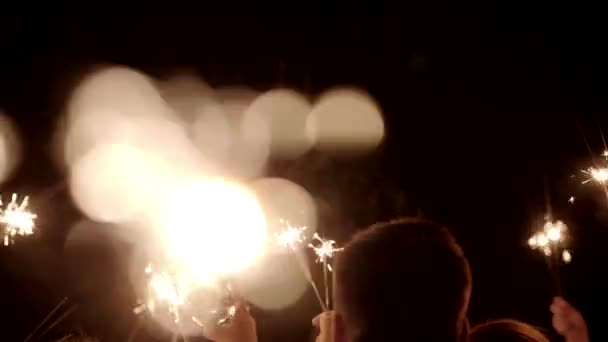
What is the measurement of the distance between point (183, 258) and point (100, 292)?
8.41 meters

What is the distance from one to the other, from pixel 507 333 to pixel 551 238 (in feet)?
45.1

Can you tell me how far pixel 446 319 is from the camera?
2.01 metres

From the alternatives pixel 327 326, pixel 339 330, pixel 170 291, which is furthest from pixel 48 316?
pixel 339 330

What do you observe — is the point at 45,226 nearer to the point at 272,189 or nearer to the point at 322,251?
the point at 272,189

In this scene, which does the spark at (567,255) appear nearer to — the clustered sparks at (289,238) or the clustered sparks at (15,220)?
the clustered sparks at (289,238)

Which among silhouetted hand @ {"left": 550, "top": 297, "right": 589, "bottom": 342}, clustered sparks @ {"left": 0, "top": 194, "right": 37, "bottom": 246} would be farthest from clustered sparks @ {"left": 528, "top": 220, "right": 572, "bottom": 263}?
silhouetted hand @ {"left": 550, "top": 297, "right": 589, "bottom": 342}

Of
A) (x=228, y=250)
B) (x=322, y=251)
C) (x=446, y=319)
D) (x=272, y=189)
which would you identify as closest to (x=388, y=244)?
(x=446, y=319)

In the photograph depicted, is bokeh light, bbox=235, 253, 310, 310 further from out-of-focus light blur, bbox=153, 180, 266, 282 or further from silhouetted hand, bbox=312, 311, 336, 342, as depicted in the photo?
silhouetted hand, bbox=312, 311, 336, 342

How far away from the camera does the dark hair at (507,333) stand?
2.14 metres

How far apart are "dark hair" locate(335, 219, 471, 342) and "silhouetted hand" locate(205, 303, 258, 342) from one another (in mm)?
843

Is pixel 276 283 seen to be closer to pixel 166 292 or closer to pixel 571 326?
pixel 166 292

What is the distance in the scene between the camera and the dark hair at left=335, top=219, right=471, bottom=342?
1979 mm

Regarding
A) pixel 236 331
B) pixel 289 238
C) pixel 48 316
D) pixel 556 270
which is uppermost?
pixel 48 316

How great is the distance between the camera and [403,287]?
6.53 ft
